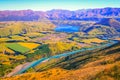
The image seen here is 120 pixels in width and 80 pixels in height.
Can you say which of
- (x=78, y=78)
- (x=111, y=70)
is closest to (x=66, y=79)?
(x=78, y=78)

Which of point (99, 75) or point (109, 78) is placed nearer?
point (109, 78)

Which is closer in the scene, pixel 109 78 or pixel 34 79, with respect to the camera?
pixel 109 78

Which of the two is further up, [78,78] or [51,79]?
[78,78]

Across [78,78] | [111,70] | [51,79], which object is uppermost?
[111,70]

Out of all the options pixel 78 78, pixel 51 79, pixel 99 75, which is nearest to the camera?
pixel 99 75

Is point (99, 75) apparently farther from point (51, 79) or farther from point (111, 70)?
point (51, 79)

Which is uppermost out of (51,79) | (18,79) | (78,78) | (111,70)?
(111,70)

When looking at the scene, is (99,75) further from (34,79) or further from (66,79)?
(34,79)

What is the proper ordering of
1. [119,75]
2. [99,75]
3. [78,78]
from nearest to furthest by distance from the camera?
[119,75], [99,75], [78,78]

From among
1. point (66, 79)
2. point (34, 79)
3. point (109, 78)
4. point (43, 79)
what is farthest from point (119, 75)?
point (34, 79)
